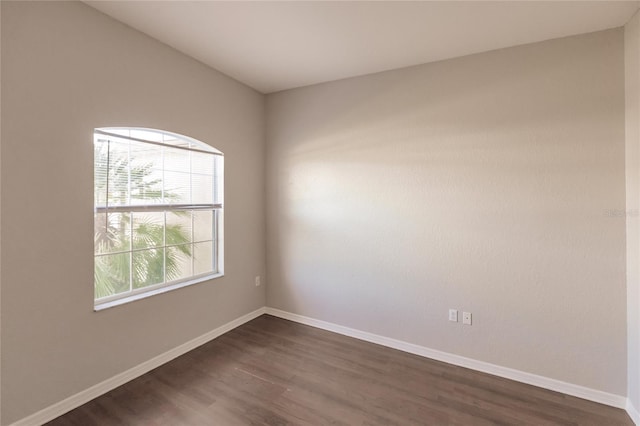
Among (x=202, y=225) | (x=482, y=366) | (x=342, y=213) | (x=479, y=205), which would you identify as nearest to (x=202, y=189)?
(x=202, y=225)

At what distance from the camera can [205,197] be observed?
117 inches

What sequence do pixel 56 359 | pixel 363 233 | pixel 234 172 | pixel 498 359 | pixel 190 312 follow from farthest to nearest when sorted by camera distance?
1. pixel 234 172
2. pixel 363 233
3. pixel 190 312
4. pixel 498 359
5. pixel 56 359

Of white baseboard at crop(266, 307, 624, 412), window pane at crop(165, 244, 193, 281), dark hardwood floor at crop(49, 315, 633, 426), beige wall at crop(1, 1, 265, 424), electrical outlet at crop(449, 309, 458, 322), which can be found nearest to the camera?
beige wall at crop(1, 1, 265, 424)

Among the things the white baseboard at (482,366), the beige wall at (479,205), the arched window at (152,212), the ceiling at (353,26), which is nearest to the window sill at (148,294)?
the arched window at (152,212)

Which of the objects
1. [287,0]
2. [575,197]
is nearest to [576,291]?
[575,197]

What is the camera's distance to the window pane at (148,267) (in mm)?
2340

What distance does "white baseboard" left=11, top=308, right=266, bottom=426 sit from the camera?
1.73 meters

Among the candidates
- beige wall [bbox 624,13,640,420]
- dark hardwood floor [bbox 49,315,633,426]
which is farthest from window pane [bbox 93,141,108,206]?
beige wall [bbox 624,13,640,420]

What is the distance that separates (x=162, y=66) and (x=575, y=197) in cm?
347

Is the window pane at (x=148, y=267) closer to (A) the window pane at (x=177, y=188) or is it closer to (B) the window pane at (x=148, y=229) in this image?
(B) the window pane at (x=148, y=229)

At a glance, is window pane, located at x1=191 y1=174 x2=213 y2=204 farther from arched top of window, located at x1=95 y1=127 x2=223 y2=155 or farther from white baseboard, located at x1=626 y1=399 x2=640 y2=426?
white baseboard, located at x1=626 y1=399 x2=640 y2=426

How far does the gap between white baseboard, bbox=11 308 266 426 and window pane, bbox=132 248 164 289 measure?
64 cm

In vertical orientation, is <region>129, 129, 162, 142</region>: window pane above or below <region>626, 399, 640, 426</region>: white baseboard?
above

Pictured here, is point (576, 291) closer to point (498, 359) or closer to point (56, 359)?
point (498, 359)
